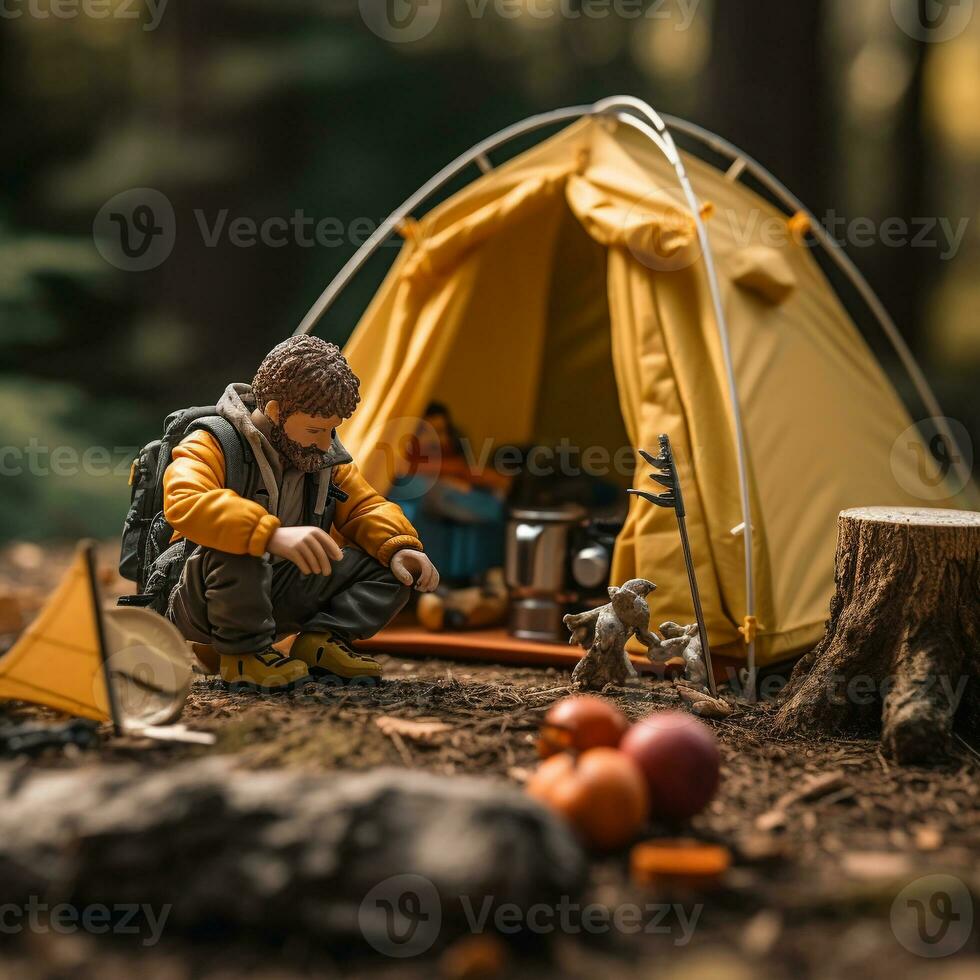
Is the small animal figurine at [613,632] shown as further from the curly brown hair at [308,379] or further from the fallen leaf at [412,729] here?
the curly brown hair at [308,379]

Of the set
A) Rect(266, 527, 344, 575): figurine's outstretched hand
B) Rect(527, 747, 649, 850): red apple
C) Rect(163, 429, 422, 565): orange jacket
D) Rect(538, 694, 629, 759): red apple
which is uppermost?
Rect(163, 429, 422, 565): orange jacket

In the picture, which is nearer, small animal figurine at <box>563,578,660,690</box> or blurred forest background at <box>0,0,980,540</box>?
small animal figurine at <box>563,578,660,690</box>

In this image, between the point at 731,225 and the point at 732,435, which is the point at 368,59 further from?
the point at 732,435

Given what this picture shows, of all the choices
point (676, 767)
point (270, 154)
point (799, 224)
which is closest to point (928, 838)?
point (676, 767)

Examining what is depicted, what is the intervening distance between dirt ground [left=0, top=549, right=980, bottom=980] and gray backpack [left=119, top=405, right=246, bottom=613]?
337 millimetres

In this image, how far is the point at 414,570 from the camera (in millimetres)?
3057

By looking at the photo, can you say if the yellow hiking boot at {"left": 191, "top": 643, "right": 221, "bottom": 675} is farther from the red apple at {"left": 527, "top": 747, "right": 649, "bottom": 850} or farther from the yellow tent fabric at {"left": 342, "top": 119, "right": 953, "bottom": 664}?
the red apple at {"left": 527, "top": 747, "right": 649, "bottom": 850}

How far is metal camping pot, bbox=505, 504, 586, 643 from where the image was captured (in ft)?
12.9

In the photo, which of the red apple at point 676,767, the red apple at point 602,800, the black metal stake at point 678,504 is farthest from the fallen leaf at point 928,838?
the black metal stake at point 678,504

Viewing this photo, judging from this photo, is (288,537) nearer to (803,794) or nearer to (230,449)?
(230,449)

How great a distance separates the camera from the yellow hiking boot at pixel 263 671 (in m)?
2.97

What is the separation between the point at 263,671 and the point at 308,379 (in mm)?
862

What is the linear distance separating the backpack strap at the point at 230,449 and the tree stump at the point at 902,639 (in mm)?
1654

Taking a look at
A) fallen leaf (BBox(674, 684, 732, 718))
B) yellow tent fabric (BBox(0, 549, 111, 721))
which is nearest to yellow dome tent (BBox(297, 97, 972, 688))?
fallen leaf (BBox(674, 684, 732, 718))
